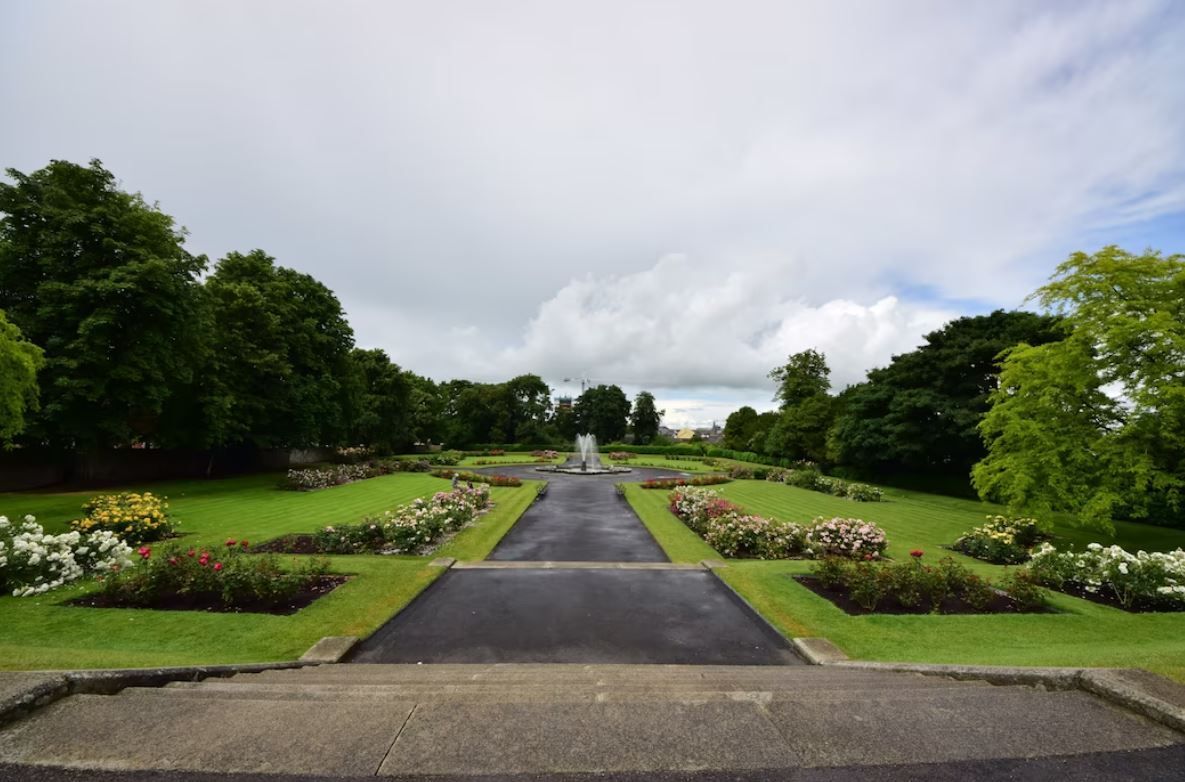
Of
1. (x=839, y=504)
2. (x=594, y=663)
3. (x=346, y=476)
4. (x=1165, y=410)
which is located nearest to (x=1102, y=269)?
(x=1165, y=410)

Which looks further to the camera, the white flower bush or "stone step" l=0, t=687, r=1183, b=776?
the white flower bush

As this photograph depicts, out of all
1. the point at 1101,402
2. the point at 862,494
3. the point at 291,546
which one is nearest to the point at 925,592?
the point at 1101,402

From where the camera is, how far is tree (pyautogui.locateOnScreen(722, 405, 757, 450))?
6432 centimetres

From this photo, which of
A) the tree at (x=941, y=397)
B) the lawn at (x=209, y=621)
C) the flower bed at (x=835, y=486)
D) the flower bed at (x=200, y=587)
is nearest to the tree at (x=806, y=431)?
the tree at (x=941, y=397)

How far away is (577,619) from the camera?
8578 millimetres

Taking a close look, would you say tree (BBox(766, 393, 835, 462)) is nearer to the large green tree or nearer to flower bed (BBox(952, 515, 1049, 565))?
the large green tree

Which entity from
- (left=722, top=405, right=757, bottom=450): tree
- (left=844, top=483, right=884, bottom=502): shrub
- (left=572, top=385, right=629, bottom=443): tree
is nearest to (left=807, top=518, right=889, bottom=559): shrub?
(left=844, top=483, right=884, bottom=502): shrub

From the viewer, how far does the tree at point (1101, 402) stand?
531 inches

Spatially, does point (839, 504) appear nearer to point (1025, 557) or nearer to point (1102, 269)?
point (1025, 557)

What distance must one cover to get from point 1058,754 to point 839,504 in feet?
72.6

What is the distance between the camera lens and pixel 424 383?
76.1m

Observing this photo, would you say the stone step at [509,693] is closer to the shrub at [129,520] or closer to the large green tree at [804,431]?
the shrub at [129,520]

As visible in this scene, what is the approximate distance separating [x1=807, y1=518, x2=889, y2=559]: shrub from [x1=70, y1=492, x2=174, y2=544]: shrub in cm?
1731

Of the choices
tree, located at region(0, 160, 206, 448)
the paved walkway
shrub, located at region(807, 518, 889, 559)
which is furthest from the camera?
tree, located at region(0, 160, 206, 448)
